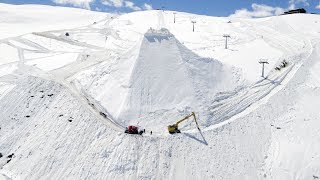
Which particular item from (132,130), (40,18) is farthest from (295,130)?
(40,18)

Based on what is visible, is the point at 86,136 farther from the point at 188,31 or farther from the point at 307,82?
the point at 188,31

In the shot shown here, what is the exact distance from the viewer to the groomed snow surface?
30.4 metres

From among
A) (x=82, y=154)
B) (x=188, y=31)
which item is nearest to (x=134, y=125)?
(x=82, y=154)

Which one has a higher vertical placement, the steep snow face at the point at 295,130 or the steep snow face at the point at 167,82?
the steep snow face at the point at 167,82

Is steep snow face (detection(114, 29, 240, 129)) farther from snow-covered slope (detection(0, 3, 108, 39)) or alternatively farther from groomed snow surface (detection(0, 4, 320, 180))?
snow-covered slope (detection(0, 3, 108, 39))

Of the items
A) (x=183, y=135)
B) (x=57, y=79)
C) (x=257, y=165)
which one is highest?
(x=57, y=79)

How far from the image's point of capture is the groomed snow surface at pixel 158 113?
3042 centimetres

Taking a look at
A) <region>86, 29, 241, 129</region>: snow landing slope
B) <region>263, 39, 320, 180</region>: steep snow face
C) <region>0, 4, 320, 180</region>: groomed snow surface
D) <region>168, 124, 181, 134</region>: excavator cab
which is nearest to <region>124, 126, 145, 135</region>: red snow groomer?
<region>0, 4, 320, 180</region>: groomed snow surface

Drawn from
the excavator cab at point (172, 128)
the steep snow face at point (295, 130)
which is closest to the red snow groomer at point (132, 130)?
the excavator cab at point (172, 128)

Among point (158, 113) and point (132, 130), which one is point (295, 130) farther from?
point (132, 130)

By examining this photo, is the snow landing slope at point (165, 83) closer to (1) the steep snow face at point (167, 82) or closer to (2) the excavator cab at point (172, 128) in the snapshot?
(1) the steep snow face at point (167, 82)

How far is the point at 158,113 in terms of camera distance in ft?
115

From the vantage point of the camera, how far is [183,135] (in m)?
32.5

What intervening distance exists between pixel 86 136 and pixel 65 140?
5.91ft
